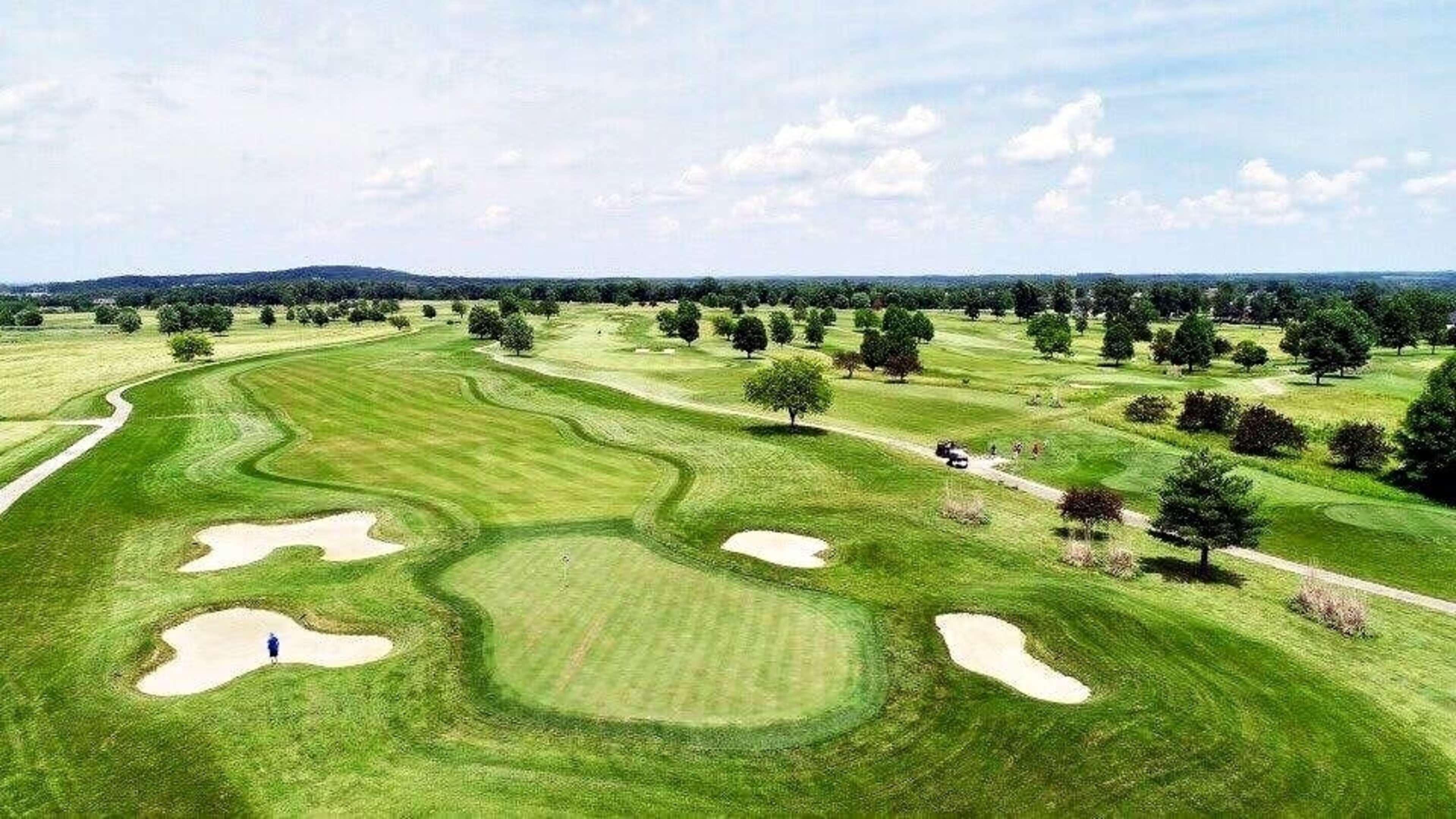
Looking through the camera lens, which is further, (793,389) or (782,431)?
(782,431)

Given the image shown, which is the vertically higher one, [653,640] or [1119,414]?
[1119,414]

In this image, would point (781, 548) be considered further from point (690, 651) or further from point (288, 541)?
point (288, 541)

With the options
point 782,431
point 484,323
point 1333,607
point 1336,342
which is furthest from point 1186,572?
point 484,323

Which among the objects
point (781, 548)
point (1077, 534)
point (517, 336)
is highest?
Result: point (517, 336)

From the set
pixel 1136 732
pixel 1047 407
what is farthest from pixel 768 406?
pixel 1136 732

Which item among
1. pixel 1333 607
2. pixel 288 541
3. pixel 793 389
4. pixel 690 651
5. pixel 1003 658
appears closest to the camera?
pixel 690 651

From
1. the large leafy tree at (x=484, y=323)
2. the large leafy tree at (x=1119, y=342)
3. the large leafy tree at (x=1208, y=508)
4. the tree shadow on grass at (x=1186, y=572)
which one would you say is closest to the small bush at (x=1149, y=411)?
the tree shadow on grass at (x=1186, y=572)

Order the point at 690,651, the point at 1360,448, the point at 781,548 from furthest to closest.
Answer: the point at 1360,448 < the point at 781,548 < the point at 690,651

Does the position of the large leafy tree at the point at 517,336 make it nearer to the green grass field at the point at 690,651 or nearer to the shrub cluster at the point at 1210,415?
the green grass field at the point at 690,651
